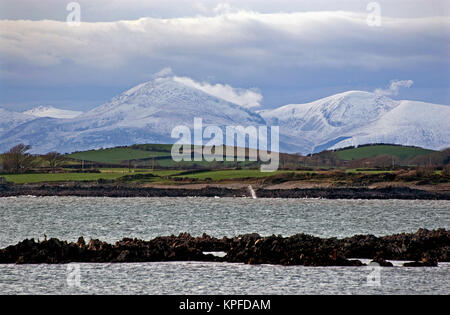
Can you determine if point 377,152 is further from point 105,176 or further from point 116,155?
point 105,176

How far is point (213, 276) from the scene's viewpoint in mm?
25859

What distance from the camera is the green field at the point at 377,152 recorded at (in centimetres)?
17750

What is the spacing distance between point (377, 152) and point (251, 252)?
156m

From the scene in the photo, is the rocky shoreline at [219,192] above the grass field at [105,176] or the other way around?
the other way around

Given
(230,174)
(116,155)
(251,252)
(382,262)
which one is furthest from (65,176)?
(382,262)

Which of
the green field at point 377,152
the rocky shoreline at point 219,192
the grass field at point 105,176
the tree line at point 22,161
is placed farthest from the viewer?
the green field at point 377,152

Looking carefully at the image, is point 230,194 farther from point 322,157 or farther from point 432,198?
point 322,157

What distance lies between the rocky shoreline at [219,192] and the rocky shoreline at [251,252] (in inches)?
3182

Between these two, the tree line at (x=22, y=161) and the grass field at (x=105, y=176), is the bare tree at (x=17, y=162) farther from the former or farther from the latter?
the grass field at (x=105, y=176)

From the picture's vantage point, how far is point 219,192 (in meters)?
120

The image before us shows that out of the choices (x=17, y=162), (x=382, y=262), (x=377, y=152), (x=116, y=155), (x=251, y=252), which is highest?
(x=377, y=152)

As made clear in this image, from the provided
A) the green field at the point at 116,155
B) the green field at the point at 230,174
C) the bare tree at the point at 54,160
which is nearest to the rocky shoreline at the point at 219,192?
the green field at the point at 230,174
